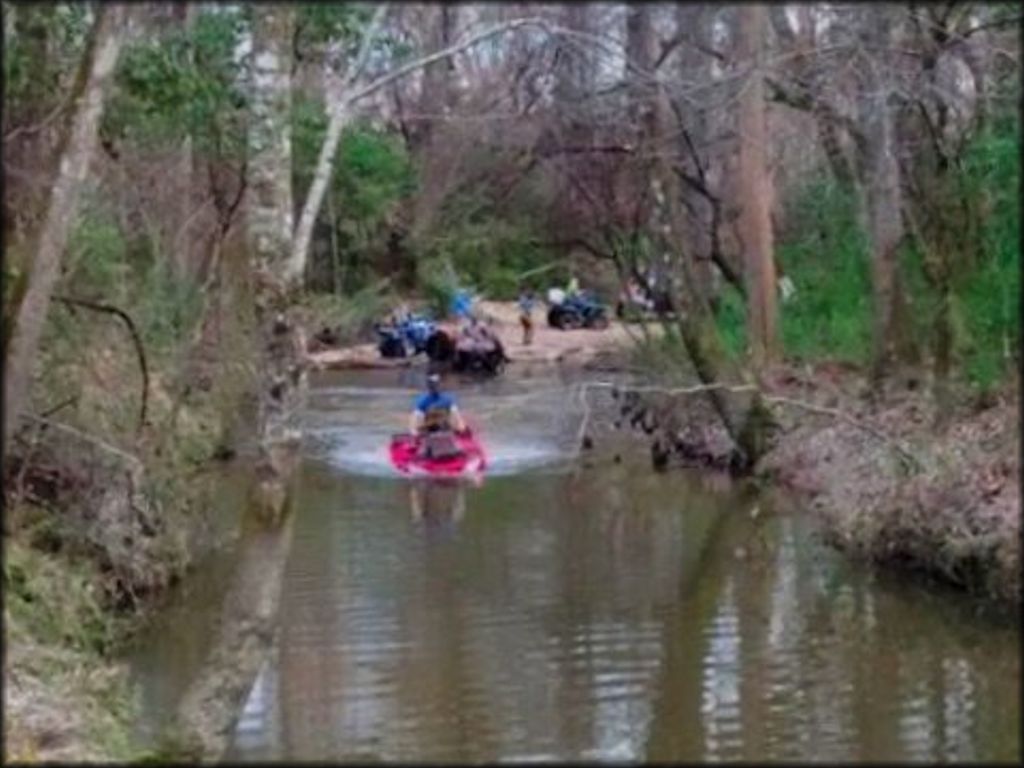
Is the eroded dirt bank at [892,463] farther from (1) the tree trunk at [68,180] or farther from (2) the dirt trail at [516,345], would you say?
(2) the dirt trail at [516,345]

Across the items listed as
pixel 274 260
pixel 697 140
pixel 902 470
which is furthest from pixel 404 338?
pixel 274 260

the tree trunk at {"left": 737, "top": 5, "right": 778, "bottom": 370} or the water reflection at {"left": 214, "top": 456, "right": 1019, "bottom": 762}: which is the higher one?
→ the tree trunk at {"left": 737, "top": 5, "right": 778, "bottom": 370}

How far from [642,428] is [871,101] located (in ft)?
25.2

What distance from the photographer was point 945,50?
16.8 m

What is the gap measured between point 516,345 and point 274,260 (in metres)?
30.1

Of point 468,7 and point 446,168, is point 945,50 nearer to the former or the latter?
point 468,7

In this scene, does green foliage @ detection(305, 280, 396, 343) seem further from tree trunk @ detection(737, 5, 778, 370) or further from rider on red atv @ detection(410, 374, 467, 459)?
tree trunk @ detection(737, 5, 778, 370)

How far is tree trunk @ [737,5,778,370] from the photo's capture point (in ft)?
78.3

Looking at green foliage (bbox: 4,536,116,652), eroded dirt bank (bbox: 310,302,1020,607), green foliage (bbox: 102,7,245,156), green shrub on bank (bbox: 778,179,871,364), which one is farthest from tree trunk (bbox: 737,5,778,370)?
green foliage (bbox: 102,7,245,156)

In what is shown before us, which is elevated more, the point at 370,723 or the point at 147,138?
the point at 147,138

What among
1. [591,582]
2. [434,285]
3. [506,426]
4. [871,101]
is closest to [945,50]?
[871,101]

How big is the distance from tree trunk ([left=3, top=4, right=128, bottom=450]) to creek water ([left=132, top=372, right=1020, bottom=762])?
→ 2.03 metres

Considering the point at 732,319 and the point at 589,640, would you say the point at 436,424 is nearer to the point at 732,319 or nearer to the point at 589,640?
the point at 732,319

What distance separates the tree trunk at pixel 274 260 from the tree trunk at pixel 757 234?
46.3ft
